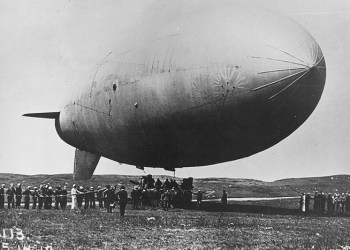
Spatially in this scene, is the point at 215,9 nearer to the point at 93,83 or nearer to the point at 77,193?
the point at 93,83

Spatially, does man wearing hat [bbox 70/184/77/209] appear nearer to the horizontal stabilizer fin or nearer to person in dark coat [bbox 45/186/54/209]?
person in dark coat [bbox 45/186/54/209]

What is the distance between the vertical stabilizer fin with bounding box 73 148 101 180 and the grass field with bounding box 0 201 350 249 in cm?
858

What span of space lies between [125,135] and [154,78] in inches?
117

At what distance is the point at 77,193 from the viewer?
60.5 ft

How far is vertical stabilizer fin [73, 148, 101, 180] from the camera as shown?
22.5 meters

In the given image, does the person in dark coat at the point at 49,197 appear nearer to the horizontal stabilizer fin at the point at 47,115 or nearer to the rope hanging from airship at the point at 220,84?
the horizontal stabilizer fin at the point at 47,115

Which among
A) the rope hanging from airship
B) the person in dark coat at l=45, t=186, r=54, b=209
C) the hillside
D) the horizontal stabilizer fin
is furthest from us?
the hillside

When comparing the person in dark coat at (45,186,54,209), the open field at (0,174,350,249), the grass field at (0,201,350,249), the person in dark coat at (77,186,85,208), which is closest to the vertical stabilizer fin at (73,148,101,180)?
the person in dark coat at (77,186,85,208)

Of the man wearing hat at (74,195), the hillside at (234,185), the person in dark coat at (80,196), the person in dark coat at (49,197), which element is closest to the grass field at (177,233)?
the man wearing hat at (74,195)

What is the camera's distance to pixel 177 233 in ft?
35.0

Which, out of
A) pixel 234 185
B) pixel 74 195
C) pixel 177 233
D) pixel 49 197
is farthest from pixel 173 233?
pixel 234 185

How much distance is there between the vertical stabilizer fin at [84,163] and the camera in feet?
73.8

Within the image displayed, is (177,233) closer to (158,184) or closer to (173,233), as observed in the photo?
(173,233)

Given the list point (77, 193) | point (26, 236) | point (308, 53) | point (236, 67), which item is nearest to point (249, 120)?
point (236, 67)
